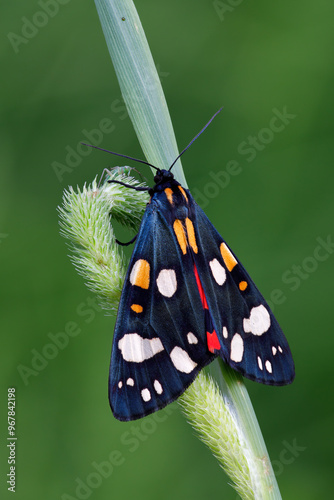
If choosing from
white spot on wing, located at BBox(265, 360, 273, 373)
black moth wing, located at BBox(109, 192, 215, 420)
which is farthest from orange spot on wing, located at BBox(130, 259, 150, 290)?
white spot on wing, located at BBox(265, 360, 273, 373)

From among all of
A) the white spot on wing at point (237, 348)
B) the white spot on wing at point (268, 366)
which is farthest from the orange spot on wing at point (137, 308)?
the white spot on wing at point (268, 366)

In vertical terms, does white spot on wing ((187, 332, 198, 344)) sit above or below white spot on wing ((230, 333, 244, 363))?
below

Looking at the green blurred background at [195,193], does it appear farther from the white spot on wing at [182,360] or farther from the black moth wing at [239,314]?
the white spot on wing at [182,360]

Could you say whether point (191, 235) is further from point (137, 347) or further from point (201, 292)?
point (137, 347)

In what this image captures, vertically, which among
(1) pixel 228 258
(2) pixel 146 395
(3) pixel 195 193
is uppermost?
(3) pixel 195 193

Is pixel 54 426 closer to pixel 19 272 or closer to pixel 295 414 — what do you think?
pixel 19 272

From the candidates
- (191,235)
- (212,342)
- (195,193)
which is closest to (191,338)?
(212,342)

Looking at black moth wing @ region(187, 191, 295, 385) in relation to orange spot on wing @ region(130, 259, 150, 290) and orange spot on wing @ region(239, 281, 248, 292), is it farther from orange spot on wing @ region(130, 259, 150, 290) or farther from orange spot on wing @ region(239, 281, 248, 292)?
orange spot on wing @ region(130, 259, 150, 290)
